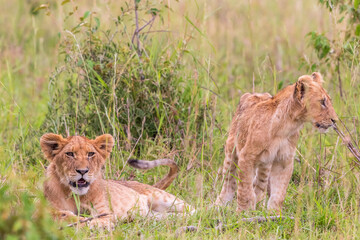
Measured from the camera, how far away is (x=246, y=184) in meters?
4.84

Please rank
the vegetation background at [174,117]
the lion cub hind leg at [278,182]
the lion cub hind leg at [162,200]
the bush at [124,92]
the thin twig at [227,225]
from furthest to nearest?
1. the bush at [124,92]
2. the lion cub hind leg at [162,200]
3. the lion cub hind leg at [278,182]
4. the vegetation background at [174,117]
5. the thin twig at [227,225]

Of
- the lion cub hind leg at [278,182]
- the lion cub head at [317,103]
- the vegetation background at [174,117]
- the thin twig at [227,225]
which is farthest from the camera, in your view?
the lion cub hind leg at [278,182]

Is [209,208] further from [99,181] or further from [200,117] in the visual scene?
[200,117]

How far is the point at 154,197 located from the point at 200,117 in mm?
Result: 1356

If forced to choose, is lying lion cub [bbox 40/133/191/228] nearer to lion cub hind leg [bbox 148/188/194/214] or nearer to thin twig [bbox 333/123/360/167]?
lion cub hind leg [bbox 148/188/194/214]

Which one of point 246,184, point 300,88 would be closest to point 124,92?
point 246,184

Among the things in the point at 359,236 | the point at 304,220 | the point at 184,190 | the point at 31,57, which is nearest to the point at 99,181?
the point at 184,190

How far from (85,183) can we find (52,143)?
1.30ft

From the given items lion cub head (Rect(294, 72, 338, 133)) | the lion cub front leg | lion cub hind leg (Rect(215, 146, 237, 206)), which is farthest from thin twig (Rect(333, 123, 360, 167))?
lion cub hind leg (Rect(215, 146, 237, 206))

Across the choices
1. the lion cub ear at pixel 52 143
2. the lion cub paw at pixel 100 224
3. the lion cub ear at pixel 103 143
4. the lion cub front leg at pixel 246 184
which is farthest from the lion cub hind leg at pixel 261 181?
the lion cub ear at pixel 52 143

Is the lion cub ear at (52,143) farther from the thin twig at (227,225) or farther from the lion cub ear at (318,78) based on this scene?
the lion cub ear at (318,78)

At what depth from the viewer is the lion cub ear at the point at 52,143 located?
180 inches

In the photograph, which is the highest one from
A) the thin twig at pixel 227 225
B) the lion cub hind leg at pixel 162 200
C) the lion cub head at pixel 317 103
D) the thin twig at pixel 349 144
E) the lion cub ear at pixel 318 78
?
the lion cub ear at pixel 318 78

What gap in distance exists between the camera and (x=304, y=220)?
4.44 m
